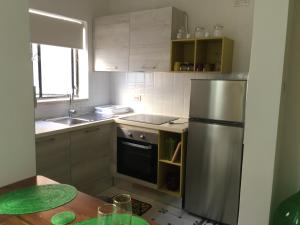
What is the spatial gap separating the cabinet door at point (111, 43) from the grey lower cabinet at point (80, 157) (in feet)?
2.67

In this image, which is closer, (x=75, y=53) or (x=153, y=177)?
(x=153, y=177)

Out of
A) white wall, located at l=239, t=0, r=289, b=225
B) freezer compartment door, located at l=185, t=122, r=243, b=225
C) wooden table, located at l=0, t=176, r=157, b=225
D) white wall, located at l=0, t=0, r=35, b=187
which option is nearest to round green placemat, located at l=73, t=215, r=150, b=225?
wooden table, located at l=0, t=176, r=157, b=225

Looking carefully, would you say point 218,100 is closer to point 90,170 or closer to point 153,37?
point 153,37

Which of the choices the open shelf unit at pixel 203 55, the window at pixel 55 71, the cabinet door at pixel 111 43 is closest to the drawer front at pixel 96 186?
the window at pixel 55 71

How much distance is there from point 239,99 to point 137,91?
1608 millimetres

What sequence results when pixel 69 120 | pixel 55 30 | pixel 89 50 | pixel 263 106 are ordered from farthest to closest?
pixel 89 50 < pixel 69 120 < pixel 55 30 < pixel 263 106

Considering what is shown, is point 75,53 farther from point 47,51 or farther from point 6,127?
point 6,127

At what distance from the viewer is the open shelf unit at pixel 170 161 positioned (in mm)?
2734

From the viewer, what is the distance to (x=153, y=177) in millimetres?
2896

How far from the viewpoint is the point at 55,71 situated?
3.34m

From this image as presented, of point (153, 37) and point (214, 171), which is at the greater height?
point (153, 37)

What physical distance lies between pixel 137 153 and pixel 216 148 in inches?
36.7

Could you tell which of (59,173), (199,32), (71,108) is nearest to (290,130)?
(199,32)

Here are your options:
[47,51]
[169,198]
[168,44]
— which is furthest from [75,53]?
[169,198]
